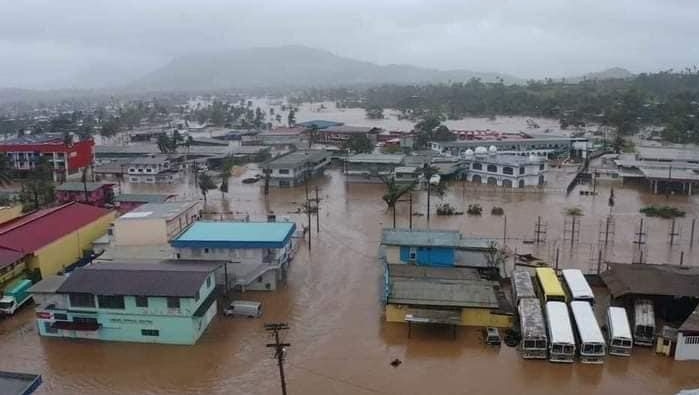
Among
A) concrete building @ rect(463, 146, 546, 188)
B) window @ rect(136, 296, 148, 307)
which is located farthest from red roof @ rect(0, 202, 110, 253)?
concrete building @ rect(463, 146, 546, 188)

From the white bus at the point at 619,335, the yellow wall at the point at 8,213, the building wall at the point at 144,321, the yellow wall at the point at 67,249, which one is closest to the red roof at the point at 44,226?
the yellow wall at the point at 67,249

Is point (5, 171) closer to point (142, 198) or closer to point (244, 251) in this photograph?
point (142, 198)

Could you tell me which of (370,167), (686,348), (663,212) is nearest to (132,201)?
(370,167)

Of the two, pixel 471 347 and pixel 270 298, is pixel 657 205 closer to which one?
pixel 471 347

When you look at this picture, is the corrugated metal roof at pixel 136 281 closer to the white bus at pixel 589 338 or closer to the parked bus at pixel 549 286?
the parked bus at pixel 549 286

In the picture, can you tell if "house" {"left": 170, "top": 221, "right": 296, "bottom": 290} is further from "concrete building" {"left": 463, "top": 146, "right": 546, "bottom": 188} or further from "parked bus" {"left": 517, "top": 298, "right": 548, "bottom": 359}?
"concrete building" {"left": 463, "top": 146, "right": 546, "bottom": 188}

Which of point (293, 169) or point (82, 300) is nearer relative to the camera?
point (82, 300)

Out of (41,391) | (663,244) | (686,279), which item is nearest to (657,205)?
(663,244)

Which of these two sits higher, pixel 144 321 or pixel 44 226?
pixel 44 226
